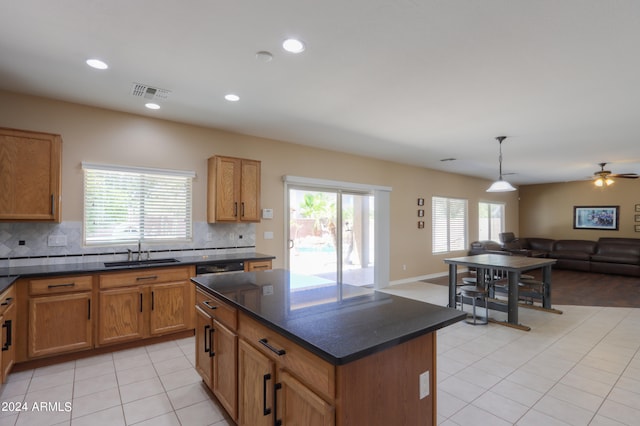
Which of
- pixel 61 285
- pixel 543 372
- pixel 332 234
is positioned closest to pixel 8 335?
pixel 61 285

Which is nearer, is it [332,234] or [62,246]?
[62,246]

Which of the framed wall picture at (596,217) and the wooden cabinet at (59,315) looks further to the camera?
the framed wall picture at (596,217)

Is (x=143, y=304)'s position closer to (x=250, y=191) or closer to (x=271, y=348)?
(x=250, y=191)

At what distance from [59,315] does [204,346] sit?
63.2 inches

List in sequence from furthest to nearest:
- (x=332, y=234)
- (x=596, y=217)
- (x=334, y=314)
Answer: (x=596, y=217) < (x=332, y=234) < (x=334, y=314)

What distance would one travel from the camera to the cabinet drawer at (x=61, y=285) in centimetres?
289

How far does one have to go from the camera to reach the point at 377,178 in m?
6.54

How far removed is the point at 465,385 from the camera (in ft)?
8.89

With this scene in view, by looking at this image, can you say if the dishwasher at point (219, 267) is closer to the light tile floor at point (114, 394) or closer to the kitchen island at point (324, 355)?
the light tile floor at point (114, 394)

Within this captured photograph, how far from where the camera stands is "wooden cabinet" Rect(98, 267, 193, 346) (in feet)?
10.5

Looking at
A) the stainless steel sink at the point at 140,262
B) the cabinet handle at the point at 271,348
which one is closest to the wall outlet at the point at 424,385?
the cabinet handle at the point at 271,348

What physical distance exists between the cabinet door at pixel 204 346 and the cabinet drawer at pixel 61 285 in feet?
4.41

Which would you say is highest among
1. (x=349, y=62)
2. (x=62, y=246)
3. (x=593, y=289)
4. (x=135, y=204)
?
(x=349, y=62)

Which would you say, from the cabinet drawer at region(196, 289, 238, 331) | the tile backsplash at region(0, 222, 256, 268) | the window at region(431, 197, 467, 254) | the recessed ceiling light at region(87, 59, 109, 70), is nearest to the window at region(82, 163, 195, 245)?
the tile backsplash at region(0, 222, 256, 268)
